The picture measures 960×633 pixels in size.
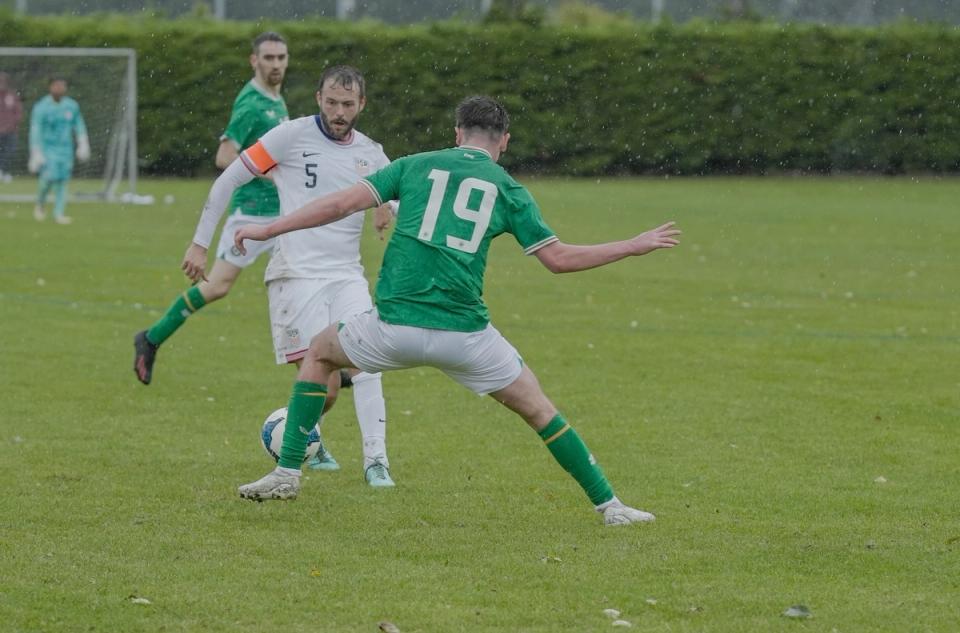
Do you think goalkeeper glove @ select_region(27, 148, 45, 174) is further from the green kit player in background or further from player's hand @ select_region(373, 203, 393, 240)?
player's hand @ select_region(373, 203, 393, 240)

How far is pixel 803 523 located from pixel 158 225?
1930 cm

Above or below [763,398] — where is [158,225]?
below

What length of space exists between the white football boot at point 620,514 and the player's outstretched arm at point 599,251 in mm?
1195

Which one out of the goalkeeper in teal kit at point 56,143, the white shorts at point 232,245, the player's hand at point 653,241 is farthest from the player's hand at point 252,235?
the goalkeeper in teal kit at point 56,143

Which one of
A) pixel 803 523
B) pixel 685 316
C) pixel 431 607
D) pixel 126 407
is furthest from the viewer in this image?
pixel 685 316

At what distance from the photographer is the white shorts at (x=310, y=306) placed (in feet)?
27.7

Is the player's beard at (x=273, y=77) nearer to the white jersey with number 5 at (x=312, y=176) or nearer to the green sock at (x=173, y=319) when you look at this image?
the green sock at (x=173, y=319)

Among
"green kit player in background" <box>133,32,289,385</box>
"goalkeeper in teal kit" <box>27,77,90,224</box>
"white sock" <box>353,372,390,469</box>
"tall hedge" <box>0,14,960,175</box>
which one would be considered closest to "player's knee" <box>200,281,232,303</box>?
"green kit player in background" <box>133,32,289,385</box>

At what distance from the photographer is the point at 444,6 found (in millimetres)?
45812

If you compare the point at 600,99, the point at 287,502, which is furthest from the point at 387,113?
the point at 287,502

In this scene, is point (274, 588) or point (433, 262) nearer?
point (274, 588)

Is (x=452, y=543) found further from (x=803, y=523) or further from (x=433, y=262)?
(x=803, y=523)

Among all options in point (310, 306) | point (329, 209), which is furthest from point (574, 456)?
point (310, 306)

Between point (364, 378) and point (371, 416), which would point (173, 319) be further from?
point (371, 416)
